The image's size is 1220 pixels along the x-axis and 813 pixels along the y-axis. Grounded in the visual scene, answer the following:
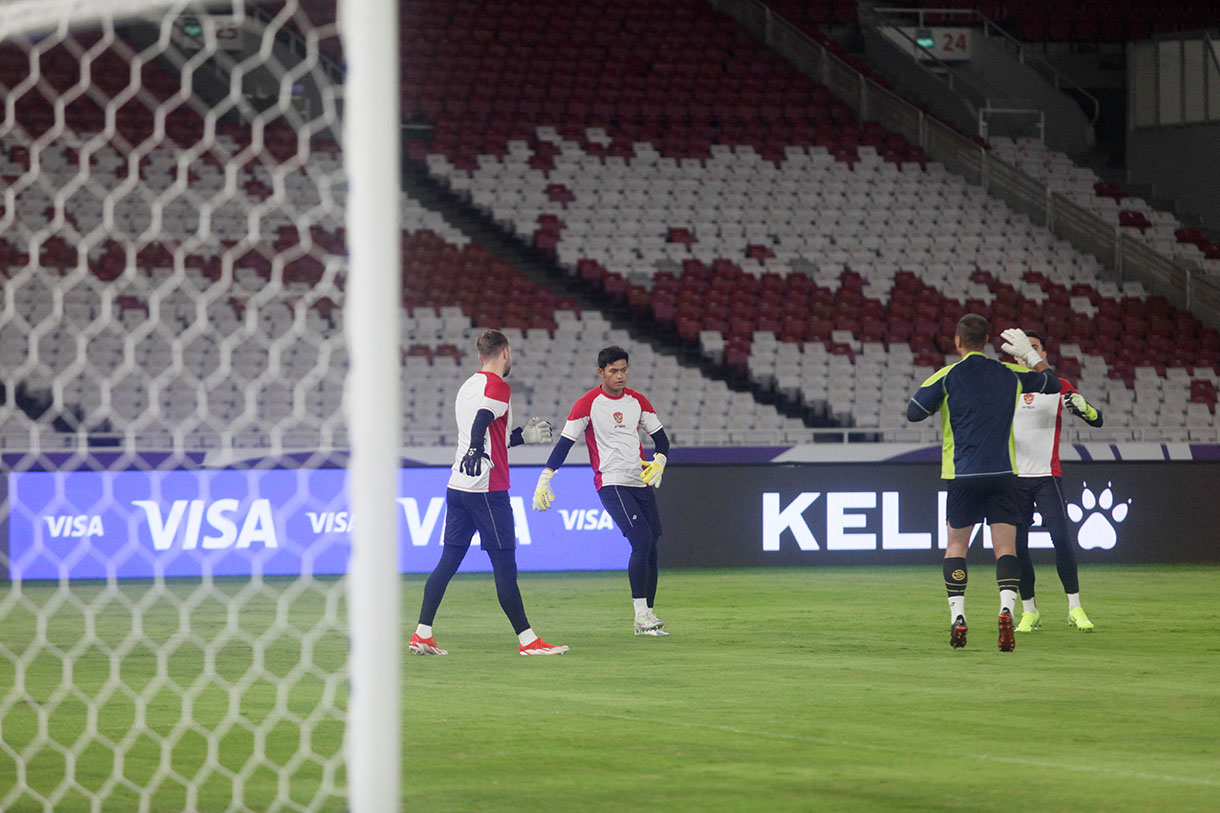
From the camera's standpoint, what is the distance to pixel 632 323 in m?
19.8

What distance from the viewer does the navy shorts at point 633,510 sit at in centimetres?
986

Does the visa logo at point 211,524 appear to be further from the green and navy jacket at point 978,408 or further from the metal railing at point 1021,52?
the metal railing at point 1021,52

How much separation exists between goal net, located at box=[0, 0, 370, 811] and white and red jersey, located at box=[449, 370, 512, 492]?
2.89 feet

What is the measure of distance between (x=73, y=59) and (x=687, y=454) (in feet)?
37.6

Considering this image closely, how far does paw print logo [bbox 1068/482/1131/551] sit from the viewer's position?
15.3 metres

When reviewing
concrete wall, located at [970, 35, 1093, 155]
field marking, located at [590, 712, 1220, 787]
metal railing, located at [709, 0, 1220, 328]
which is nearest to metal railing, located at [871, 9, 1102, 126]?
concrete wall, located at [970, 35, 1093, 155]

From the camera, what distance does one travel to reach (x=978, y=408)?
8852 millimetres

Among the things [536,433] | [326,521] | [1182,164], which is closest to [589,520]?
[326,521]

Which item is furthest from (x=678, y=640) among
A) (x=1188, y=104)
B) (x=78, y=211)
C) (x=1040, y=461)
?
(x=1188, y=104)

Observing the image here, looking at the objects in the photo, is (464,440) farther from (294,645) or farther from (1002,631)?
(1002,631)

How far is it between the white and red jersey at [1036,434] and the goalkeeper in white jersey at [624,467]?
2254 mm

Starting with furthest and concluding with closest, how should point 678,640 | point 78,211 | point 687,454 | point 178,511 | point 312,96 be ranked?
point 312,96 < point 78,211 < point 687,454 < point 178,511 < point 678,640

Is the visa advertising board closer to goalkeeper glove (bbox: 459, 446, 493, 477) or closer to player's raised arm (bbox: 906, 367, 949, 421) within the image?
goalkeeper glove (bbox: 459, 446, 493, 477)

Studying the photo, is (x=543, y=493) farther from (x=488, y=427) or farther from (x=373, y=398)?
(x=373, y=398)
